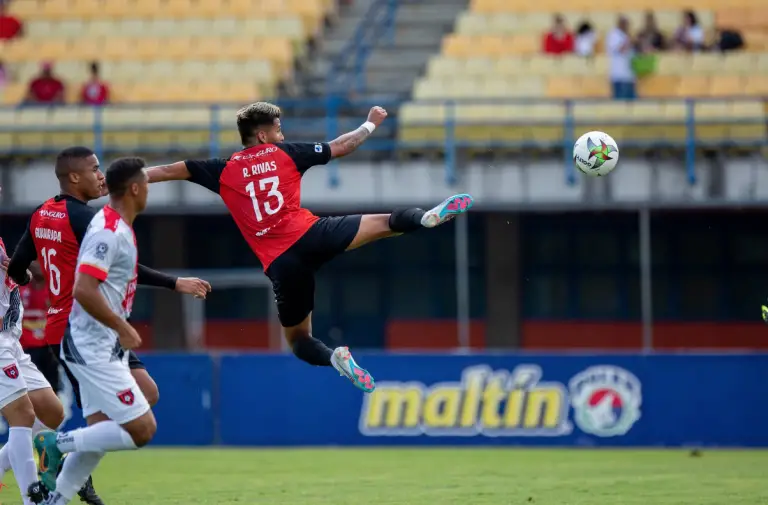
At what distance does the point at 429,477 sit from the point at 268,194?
152 inches

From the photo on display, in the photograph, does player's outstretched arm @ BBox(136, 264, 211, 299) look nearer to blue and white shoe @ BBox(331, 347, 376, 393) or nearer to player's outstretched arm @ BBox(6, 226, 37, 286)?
player's outstretched arm @ BBox(6, 226, 37, 286)

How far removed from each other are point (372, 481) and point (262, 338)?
500 inches

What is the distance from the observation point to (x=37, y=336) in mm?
14578

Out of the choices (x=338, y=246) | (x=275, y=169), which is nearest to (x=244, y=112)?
(x=275, y=169)

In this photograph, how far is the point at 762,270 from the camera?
24.2 meters

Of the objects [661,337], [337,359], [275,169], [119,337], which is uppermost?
[275,169]

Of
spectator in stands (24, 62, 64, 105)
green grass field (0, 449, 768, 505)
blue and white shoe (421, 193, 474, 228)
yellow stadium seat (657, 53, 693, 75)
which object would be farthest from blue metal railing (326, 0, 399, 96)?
blue and white shoe (421, 193, 474, 228)

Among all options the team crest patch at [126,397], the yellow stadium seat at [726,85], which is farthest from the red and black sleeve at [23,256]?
the yellow stadium seat at [726,85]

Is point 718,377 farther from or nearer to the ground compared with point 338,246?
nearer to the ground

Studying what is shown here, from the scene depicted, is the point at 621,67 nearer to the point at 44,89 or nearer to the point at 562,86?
→ the point at 562,86

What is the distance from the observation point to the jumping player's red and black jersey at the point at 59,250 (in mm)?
9414

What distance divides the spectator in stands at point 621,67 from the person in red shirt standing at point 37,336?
10.0m

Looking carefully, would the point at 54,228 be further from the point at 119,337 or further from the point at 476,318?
the point at 476,318

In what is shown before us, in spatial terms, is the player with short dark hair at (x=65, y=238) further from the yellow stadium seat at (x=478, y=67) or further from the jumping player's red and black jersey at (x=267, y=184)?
the yellow stadium seat at (x=478, y=67)
